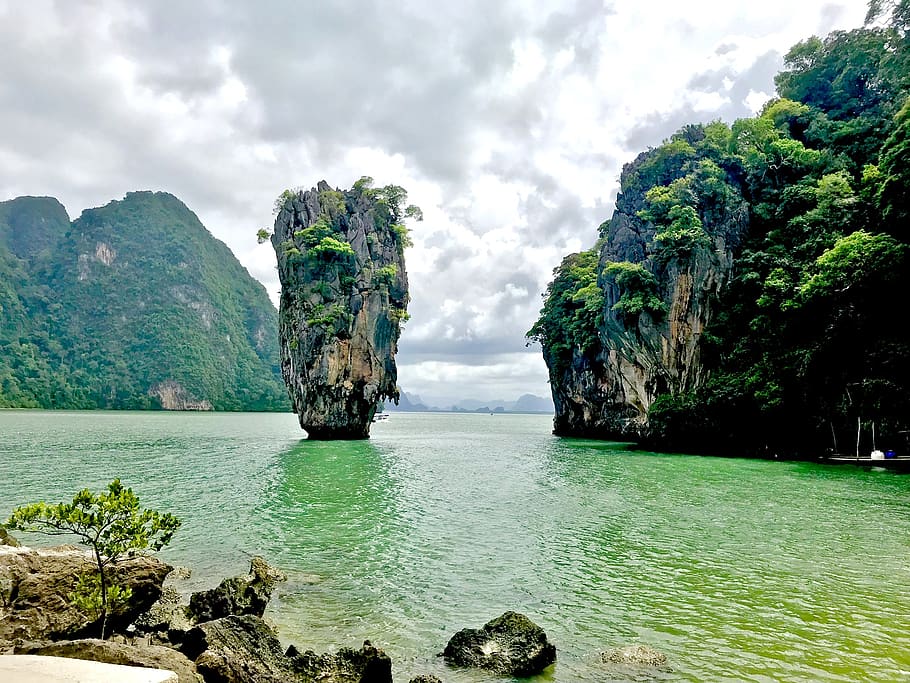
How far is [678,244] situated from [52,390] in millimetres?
118747

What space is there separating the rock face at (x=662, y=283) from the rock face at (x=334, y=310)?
17761mm

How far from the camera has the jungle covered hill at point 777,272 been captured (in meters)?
25.3

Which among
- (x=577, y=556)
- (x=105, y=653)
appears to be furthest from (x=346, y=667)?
(x=577, y=556)

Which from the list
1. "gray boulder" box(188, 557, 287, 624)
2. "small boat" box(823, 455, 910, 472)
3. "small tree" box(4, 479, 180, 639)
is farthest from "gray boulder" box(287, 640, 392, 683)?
"small boat" box(823, 455, 910, 472)

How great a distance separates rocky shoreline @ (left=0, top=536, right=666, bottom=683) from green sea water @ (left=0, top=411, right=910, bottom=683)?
0.43m

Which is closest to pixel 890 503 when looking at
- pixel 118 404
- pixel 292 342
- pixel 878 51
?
pixel 878 51

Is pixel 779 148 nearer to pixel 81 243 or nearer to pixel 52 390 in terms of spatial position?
pixel 52 390

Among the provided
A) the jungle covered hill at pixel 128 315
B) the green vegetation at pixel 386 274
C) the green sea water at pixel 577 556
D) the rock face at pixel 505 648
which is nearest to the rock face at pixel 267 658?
the green sea water at pixel 577 556

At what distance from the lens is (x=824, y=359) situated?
2728 cm

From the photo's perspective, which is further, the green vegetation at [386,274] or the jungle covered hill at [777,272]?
the green vegetation at [386,274]

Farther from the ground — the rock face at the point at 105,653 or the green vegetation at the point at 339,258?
the green vegetation at the point at 339,258

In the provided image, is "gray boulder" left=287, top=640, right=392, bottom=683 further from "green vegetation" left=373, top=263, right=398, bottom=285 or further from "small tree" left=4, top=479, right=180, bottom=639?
"green vegetation" left=373, top=263, right=398, bottom=285

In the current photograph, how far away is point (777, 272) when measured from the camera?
Answer: 30906 mm

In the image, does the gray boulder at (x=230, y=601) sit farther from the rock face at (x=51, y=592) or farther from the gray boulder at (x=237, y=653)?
the gray boulder at (x=237, y=653)
